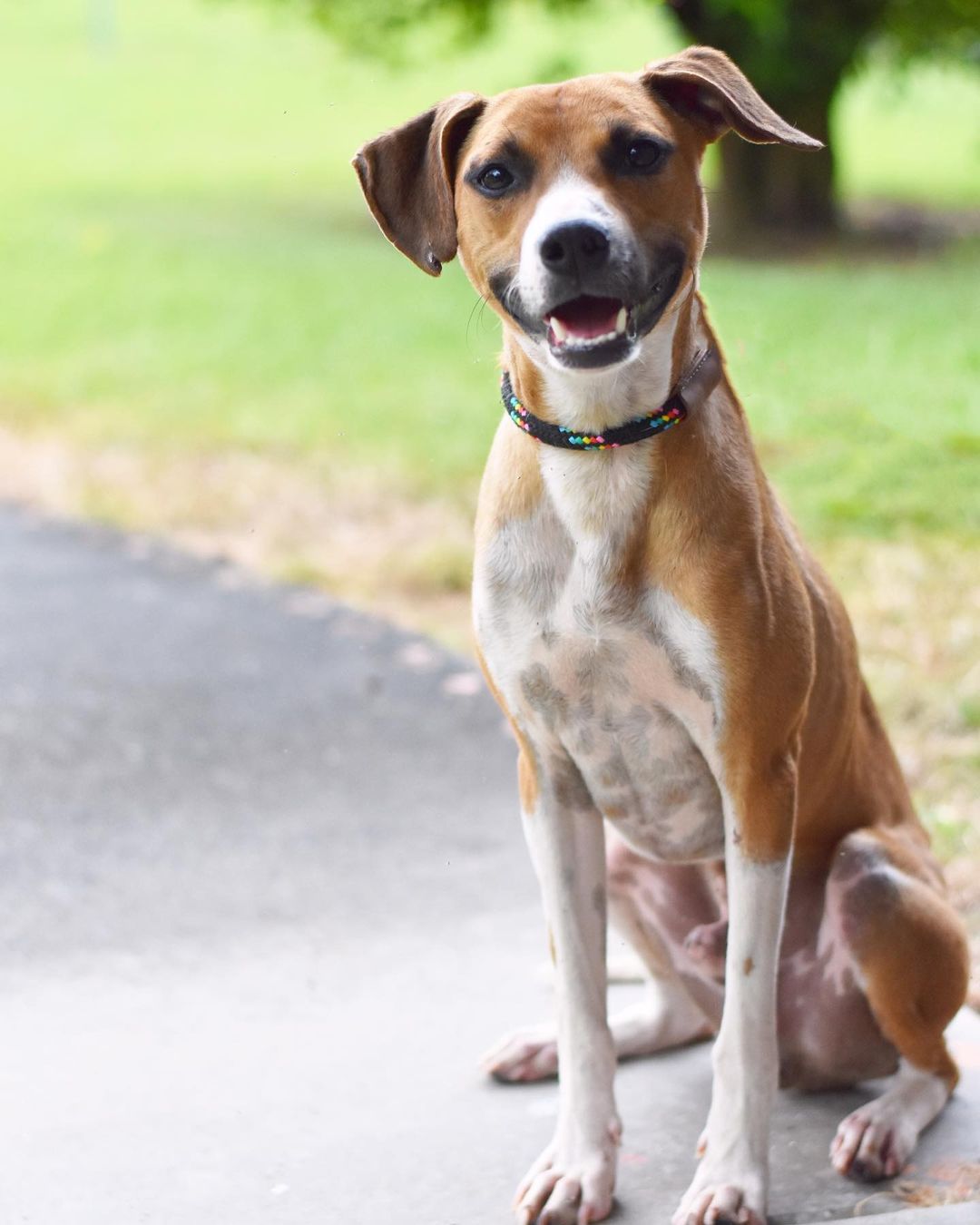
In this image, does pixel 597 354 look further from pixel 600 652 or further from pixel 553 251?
pixel 600 652

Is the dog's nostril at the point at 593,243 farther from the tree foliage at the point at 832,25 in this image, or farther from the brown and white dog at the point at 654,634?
the tree foliage at the point at 832,25

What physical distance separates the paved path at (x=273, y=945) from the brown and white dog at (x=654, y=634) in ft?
0.72

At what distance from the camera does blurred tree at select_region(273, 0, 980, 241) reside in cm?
1155

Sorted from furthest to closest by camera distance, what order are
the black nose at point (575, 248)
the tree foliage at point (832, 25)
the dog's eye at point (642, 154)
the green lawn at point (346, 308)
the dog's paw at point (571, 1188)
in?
1. the tree foliage at point (832, 25)
2. the green lawn at point (346, 308)
3. the dog's paw at point (571, 1188)
4. the dog's eye at point (642, 154)
5. the black nose at point (575, 248)

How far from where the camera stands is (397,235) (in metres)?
2.47

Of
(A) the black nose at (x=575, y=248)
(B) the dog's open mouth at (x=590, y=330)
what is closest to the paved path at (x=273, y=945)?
(B) the dog's open mouth at (x=590, y=330)

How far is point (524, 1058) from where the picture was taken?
9.89ft

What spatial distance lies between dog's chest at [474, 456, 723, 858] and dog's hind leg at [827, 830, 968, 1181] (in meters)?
0.30

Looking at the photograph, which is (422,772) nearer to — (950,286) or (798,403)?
(798,403)

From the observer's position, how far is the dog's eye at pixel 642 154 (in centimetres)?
229

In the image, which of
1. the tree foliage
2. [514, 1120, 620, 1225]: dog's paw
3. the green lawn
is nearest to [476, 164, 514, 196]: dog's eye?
the green lawn

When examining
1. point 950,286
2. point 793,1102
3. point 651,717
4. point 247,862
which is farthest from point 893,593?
point 950,286

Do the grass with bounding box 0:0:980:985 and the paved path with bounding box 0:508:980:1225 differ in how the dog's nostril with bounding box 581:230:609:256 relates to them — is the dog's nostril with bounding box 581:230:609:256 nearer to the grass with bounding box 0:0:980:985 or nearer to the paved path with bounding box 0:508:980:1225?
the grass with bounding box 0:0:980:985

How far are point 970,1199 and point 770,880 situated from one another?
59 cm
